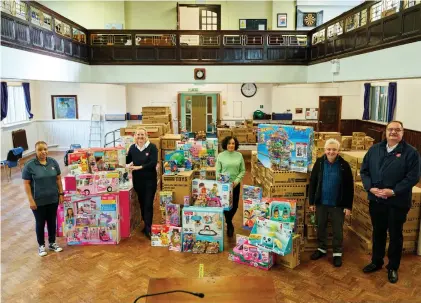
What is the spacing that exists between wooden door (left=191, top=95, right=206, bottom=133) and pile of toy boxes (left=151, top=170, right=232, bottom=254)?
9.35 metres

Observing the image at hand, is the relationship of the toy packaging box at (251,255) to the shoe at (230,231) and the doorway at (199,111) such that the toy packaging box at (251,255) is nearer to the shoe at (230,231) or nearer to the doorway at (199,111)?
the shoe at (230,231)

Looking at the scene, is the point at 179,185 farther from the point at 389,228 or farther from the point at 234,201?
the point at 389,228

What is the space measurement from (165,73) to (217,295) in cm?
917

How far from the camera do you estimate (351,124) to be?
1462cm

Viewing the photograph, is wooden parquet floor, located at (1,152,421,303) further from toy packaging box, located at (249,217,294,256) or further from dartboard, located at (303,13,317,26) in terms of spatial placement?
dartboard, located at (303,13,317,26)

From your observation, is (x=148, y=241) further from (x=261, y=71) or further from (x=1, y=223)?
(x=261, y=71)

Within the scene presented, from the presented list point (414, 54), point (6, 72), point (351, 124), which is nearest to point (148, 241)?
point (6, 72)

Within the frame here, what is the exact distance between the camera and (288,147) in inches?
201

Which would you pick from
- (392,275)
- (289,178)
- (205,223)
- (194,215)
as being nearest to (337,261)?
(392,275)

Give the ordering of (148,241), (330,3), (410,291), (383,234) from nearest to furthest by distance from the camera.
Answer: (410,291) < (383,234) < (148,241) < (330,3)

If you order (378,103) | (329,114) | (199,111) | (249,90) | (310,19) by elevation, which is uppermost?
(310,19)

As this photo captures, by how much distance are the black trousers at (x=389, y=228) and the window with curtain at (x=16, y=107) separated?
11.3 meters

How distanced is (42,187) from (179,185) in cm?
190

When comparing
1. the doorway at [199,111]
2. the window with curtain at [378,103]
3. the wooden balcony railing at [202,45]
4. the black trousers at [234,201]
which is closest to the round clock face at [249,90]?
the doorway at [199,111]
